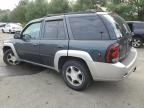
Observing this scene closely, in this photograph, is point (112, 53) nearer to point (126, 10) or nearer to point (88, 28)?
point (88, 28)

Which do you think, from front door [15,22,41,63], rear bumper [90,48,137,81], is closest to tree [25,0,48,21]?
front door [15,22,41,63]

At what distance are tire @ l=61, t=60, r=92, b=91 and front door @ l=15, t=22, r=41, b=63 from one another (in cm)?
114

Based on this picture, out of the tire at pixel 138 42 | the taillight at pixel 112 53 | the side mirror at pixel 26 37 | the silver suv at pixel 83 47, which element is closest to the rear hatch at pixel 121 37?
the silver suv at pixel 83 47

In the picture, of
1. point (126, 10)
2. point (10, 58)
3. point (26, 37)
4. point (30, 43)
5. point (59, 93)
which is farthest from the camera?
point (126, 10)

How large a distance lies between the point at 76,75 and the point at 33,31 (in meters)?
2.00

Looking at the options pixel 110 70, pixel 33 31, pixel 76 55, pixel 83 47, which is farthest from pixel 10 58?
pixel 110 70

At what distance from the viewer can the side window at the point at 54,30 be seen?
5.16m

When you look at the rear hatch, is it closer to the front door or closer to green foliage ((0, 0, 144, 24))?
the front door

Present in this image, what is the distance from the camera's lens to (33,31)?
600 centimetres

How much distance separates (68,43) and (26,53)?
1.80 meters

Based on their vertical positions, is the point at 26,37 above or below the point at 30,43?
above

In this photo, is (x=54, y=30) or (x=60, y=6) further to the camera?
(x=60, y=6)

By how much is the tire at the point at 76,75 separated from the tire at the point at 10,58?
101 inches

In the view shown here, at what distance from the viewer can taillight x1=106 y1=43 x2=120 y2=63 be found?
4211mm
